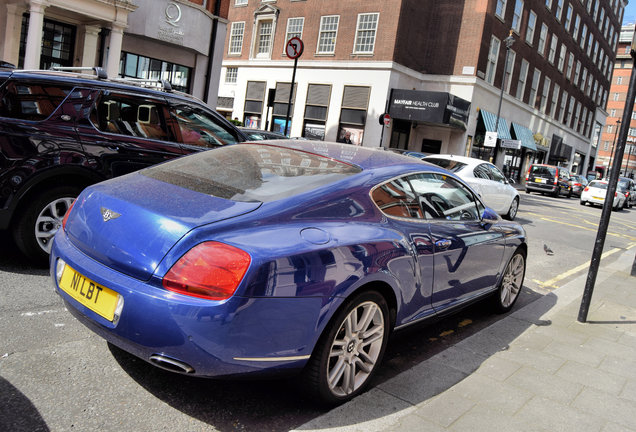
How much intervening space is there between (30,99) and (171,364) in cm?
331

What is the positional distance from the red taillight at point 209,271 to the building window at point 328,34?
3045cm

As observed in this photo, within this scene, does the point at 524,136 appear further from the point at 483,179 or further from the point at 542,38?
the point at 483,179

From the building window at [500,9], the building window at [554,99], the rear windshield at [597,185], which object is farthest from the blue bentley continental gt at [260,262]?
the building window at [554,99]

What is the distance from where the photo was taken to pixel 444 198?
4.08 m

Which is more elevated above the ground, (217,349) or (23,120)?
(23,120)

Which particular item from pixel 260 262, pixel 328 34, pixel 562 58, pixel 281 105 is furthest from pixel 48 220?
pixel 562 58

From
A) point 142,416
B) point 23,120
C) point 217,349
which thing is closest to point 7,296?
point 23,120

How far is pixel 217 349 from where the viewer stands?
95.8 inches

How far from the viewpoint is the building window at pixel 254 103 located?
115 feet

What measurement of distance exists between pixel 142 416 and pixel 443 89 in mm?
30556

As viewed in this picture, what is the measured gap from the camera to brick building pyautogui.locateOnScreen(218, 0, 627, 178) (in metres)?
28.9

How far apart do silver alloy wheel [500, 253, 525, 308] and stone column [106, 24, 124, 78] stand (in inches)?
545

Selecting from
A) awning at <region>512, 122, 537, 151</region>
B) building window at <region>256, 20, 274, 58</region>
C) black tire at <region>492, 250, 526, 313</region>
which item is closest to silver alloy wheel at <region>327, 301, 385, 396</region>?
black tire at <region>492, 250, 526, 313</region>

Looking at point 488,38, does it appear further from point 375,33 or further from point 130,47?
point 130,47
